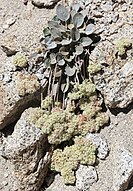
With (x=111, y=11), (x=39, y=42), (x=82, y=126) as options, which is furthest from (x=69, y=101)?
(x=111, y=11)

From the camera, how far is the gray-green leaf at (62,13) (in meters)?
2.71

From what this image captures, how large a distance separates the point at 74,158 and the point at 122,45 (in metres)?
0.83

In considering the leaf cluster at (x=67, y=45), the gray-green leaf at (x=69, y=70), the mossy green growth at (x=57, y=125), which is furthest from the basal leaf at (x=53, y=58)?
the mossy green growth at (x=57, y=125)

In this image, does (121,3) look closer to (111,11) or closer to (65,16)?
(111,11)

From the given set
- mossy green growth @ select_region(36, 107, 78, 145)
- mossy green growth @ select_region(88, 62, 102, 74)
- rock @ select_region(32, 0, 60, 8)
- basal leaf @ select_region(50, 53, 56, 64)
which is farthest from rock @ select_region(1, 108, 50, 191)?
rock @ select_region(32, 0, 60, 8)

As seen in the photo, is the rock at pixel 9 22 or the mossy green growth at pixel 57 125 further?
the rock at pixel 9 22

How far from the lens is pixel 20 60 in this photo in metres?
2.75

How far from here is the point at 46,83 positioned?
2.78 meters

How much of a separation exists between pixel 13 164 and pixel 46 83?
0.61m

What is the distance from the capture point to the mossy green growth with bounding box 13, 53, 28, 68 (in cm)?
275

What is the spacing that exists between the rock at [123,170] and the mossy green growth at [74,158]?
0.17 meters

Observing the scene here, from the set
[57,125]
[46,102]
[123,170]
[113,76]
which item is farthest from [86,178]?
[113,76]

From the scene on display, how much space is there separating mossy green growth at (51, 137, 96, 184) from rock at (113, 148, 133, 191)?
0.17 meters

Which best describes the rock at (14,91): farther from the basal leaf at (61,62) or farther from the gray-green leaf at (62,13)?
the gray-green leaf at (62,13)
